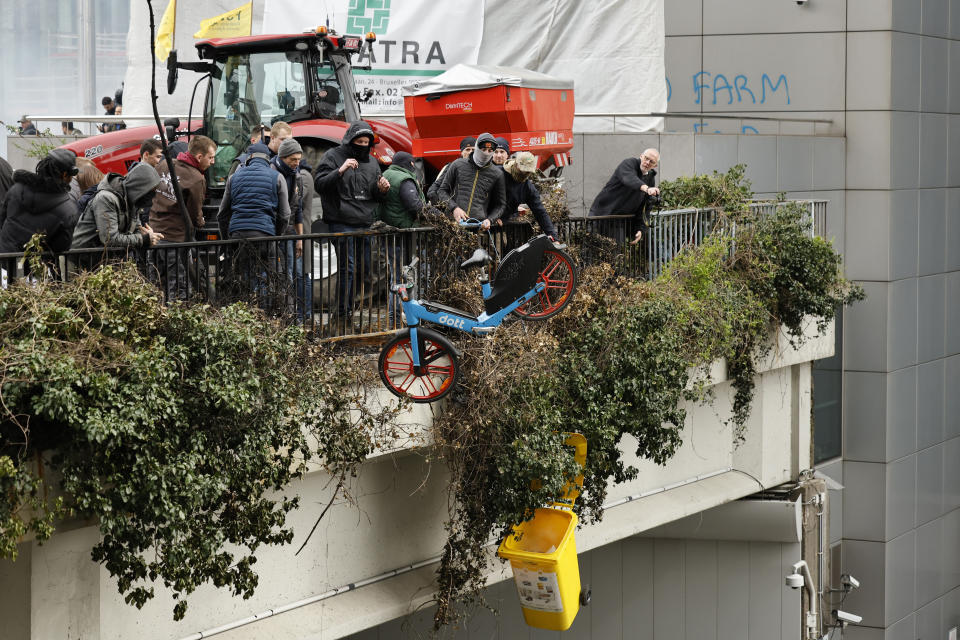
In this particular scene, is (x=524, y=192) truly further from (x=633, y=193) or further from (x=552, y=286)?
(x=633, y=193)

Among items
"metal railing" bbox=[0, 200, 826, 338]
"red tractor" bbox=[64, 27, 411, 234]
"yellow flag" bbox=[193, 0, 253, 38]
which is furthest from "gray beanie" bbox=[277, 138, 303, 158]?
"yellow flag" bbox=[193, 0, 253, 38]

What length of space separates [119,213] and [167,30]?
1265cm

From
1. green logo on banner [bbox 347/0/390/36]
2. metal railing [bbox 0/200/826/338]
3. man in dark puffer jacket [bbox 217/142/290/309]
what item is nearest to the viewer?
metal railing [bbox 0/200/826/338]

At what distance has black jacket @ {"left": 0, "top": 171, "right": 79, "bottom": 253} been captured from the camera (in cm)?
788

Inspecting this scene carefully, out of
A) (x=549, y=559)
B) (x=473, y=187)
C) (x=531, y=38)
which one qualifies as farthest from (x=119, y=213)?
(x=531, y=38)

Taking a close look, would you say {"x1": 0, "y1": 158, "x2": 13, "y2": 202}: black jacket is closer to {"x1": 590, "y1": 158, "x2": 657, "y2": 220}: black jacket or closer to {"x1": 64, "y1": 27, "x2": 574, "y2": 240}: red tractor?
{"x1": 64, "y1": 27, "x2": 574, "y2": 240}: red tractor

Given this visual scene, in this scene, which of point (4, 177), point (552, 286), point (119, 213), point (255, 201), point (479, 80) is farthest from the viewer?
point (479, 80)

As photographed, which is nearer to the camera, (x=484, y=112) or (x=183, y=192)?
(x=183, y=192)

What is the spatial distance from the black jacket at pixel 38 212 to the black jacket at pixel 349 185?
2.85 metres

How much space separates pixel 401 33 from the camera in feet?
60.2

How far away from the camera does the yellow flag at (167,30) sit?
20.2 m

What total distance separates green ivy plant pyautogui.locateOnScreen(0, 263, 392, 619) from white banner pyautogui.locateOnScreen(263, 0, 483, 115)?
1078 cm

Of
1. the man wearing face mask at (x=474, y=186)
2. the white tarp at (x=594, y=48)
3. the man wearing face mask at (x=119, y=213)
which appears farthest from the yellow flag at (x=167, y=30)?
the man wearing face mask at (x=119, y=213)

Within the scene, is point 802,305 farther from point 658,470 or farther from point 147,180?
point 147,180
